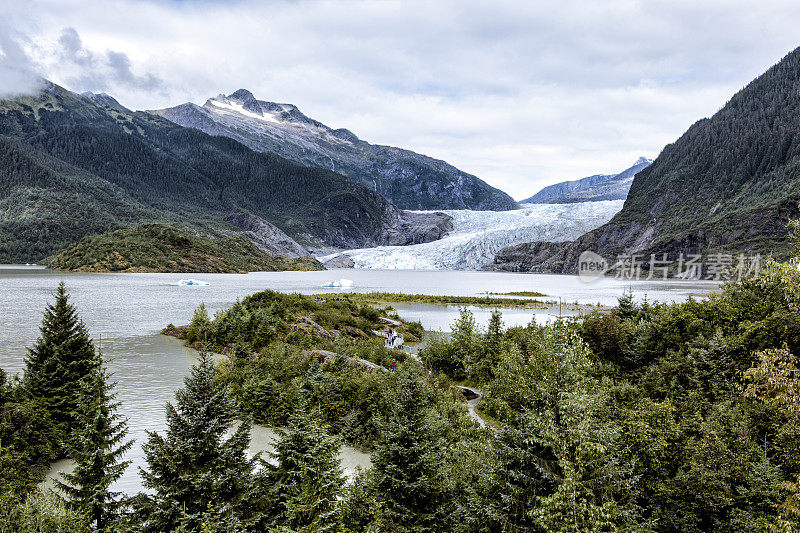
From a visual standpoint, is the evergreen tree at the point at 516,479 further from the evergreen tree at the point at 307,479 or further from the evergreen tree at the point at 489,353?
the evergreen tree at the point at 489,353

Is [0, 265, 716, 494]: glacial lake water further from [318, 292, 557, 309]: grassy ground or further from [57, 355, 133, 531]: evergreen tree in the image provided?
[318, 292, 557, 309]: grassy ground

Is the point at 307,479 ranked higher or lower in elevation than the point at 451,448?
higher

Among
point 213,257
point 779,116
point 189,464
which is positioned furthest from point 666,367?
point 779,116

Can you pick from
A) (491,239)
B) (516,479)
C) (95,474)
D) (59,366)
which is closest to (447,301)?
(59,366)

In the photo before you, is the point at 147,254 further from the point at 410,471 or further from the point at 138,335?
the point at 410,471

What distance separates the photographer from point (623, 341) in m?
20.8

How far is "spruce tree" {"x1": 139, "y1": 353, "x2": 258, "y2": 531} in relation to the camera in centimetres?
731

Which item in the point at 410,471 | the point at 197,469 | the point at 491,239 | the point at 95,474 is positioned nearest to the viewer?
the point at 197,469

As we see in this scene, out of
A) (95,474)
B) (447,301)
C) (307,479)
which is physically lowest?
(447,301)

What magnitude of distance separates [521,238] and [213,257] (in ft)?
373

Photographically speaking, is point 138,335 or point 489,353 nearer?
point 489,353

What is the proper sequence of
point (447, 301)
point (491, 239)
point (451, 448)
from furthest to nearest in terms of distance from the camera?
point (491, 239) → point (447, 301) → point (451, 448)

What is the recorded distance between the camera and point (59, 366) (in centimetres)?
1409

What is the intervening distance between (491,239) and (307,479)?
164407 millimetres
